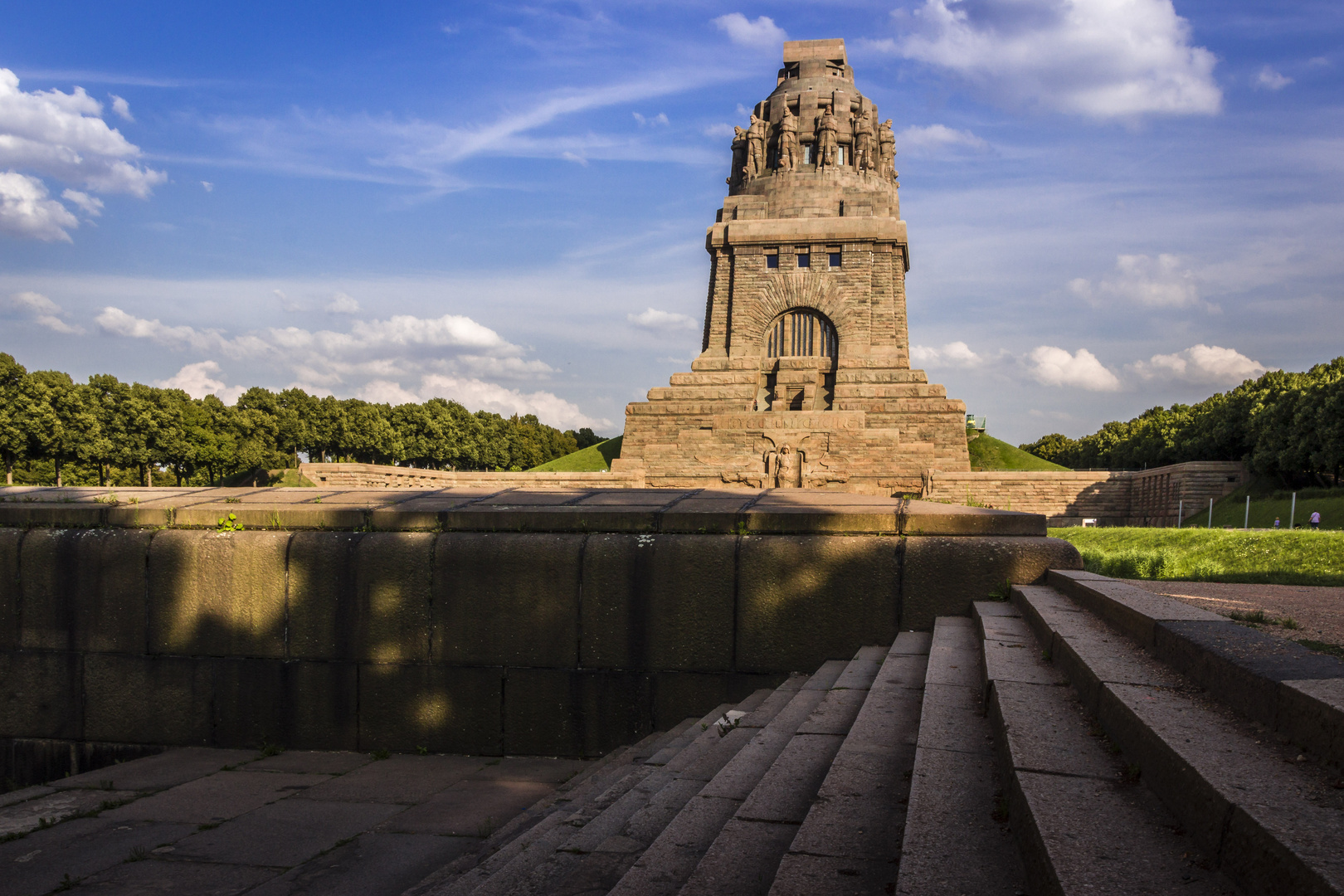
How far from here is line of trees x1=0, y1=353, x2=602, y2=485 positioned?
35.4 metres

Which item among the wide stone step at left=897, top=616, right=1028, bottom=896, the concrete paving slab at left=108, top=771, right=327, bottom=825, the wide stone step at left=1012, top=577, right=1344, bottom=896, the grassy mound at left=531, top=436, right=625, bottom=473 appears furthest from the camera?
the grassy mound at left=531, top=436, right=625, bottom=473

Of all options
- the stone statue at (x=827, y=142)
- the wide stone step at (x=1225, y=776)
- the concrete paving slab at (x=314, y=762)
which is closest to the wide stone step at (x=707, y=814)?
the wide stone step at (x=1225, y=776)

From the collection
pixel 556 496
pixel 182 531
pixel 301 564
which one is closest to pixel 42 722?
pixel 182 531

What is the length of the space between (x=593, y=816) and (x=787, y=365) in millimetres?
30777

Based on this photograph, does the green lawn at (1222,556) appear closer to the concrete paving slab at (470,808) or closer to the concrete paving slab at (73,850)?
the concrete paving slab at (470,808)

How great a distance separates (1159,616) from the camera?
3.61 meters

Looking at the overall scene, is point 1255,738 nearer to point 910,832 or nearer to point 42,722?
point 910,832

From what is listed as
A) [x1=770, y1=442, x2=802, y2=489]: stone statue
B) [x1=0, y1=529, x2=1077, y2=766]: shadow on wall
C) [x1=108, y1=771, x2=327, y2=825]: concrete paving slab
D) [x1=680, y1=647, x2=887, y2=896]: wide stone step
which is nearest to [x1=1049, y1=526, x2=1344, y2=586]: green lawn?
[x1=0, y1=529, x2=1077, y2=766]: shadow on wall

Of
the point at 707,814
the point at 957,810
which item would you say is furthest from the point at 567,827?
the point at 957,810

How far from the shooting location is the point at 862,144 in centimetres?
3609

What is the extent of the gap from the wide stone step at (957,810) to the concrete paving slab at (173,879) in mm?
2728

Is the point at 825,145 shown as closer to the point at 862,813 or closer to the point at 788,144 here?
the point at 788,144

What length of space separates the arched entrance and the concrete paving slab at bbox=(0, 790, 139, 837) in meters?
28.3

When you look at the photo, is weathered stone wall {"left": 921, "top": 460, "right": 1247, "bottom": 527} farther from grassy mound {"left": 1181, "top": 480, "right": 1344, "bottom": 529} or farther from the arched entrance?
the arched entrance
